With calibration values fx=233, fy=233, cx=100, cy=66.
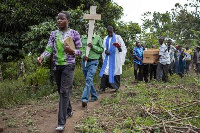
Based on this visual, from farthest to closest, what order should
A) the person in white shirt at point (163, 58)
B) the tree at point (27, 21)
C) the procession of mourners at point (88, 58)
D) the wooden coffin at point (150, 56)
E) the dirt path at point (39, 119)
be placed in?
the wooden coffin at point (150, 56) < the person in white shirt at point (163, 58) < the tree at point (27, 21) < the dirt path at point (39, 119) < the procession of mourners at point (88, 58)

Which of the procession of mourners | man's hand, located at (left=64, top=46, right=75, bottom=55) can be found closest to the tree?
the procession of mourners

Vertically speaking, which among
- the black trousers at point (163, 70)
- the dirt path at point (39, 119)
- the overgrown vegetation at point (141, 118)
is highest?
the black trousers at point (163, 70)

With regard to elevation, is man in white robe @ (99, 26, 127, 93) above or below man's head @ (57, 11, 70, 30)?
below

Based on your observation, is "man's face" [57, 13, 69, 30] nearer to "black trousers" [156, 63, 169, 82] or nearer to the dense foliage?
"black trousers" [156, 63, 169, 82]

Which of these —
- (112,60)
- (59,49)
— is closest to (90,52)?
(112,60)

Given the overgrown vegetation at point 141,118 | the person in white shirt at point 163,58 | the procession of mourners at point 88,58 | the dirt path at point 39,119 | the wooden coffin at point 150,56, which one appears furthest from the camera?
the wooden coffin at point 150,56

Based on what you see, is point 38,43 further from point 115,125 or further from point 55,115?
point 115,125

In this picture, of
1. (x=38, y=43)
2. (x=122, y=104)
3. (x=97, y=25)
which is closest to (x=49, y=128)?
(x=122, y=104)

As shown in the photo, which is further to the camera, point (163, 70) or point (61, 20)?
point (163, 70)

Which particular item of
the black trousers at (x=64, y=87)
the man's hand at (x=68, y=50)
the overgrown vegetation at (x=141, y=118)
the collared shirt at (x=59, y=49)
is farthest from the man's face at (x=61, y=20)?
the overgrown vegetation at (x=141, y=118)

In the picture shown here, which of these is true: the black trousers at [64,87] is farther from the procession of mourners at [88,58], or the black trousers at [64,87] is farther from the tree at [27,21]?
the tree at [27,21]

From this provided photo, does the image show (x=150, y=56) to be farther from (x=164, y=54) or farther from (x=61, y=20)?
(x=61, y=20)

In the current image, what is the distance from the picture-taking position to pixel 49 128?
13.6ft

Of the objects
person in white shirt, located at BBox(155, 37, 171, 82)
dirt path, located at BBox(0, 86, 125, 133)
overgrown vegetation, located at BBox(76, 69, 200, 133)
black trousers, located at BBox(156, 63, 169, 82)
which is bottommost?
dirt path, located at BBox(0, 86, 125, 133)
